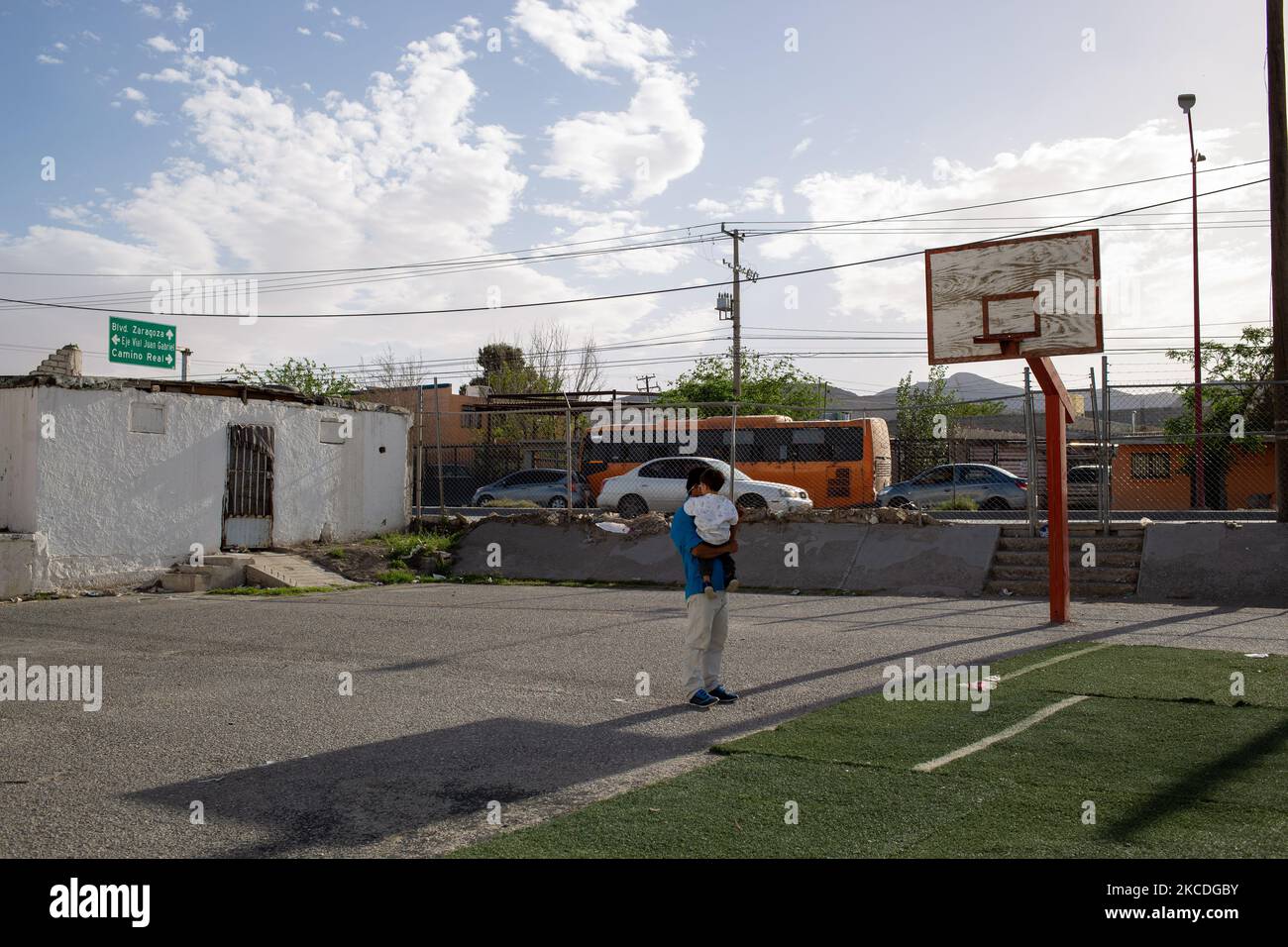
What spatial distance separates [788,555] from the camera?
17062 millimetres

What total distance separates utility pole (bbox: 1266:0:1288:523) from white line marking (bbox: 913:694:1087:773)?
8996 millimetres

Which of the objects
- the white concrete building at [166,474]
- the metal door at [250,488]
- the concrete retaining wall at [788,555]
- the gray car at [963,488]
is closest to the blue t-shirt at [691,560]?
the concrete retaining wall at [788,555]

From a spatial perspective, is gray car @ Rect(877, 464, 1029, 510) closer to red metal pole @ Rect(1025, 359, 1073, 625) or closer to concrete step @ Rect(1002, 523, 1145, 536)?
concrete step @ Rect(1002, 523, 1145, 536)

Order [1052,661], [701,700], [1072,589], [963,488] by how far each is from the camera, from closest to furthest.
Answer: [701,700], [1052,661], [1072,589], [963,488]

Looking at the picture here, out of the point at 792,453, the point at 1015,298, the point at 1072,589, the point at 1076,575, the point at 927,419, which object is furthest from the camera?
the point at 927,419

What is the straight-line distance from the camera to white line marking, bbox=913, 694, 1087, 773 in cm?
588

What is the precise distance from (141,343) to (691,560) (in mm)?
28946

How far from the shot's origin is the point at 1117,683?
26.2 ft

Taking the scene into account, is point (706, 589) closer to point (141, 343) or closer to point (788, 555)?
point (788, 555)

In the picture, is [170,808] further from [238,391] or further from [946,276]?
[238,391]

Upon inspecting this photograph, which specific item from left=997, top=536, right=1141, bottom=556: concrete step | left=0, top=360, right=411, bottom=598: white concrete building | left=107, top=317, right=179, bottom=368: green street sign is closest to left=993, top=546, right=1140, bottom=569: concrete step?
left=997, top=536, right=1141, bottom=556: concrete step

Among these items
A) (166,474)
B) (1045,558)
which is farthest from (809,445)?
(166,474)
